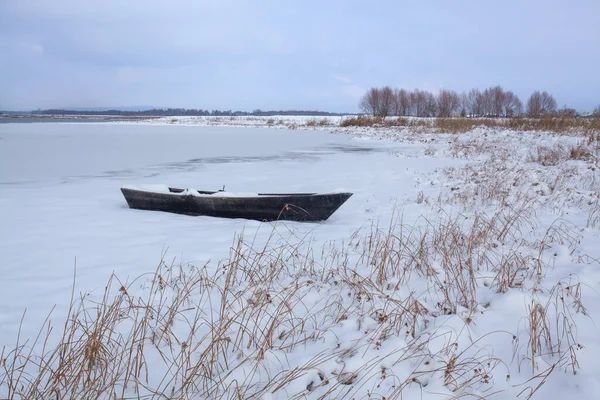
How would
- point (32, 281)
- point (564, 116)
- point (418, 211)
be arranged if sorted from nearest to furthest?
point (32, 281)
point (418, 211)
point (564, 116)

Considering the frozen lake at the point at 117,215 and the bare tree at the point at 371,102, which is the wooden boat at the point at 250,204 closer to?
the frozen lake at the point at 117,215

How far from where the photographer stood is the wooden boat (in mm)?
6664

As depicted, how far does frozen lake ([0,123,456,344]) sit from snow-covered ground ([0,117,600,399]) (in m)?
0.04

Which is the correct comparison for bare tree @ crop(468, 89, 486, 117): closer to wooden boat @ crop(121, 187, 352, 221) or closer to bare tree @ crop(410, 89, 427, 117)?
bare tree @ crop(410, 89, 427, 117)

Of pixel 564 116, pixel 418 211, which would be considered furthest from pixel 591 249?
pixel 564 116

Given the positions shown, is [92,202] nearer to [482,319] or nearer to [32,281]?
[32,281]

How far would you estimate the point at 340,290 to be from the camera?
12.5 ft

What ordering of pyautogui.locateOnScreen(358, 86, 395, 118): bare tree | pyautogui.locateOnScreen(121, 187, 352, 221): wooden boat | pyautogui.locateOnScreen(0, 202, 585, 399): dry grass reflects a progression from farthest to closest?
pyautogui.locateOnScreen(358, 86, 395, 118): bare tree, pyautogui.locateOnScreen(121, 187, 352, 221): wooden boat, pyautogui.locateOnScreen(0, 202, 585, 399): dry grass

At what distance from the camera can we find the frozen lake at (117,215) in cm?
450

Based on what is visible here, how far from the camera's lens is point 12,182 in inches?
417

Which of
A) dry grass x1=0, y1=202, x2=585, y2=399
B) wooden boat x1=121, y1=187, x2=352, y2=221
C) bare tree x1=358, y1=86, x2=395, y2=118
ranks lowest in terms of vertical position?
dry grass x1=0, y1=202, x2=585, y2=399

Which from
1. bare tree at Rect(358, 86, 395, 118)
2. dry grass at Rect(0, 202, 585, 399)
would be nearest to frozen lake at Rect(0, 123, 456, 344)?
dry grass at Rect(0, 202, 585, 399)

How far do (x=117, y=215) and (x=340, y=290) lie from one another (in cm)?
518

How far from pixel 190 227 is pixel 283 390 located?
4478 millimetres
